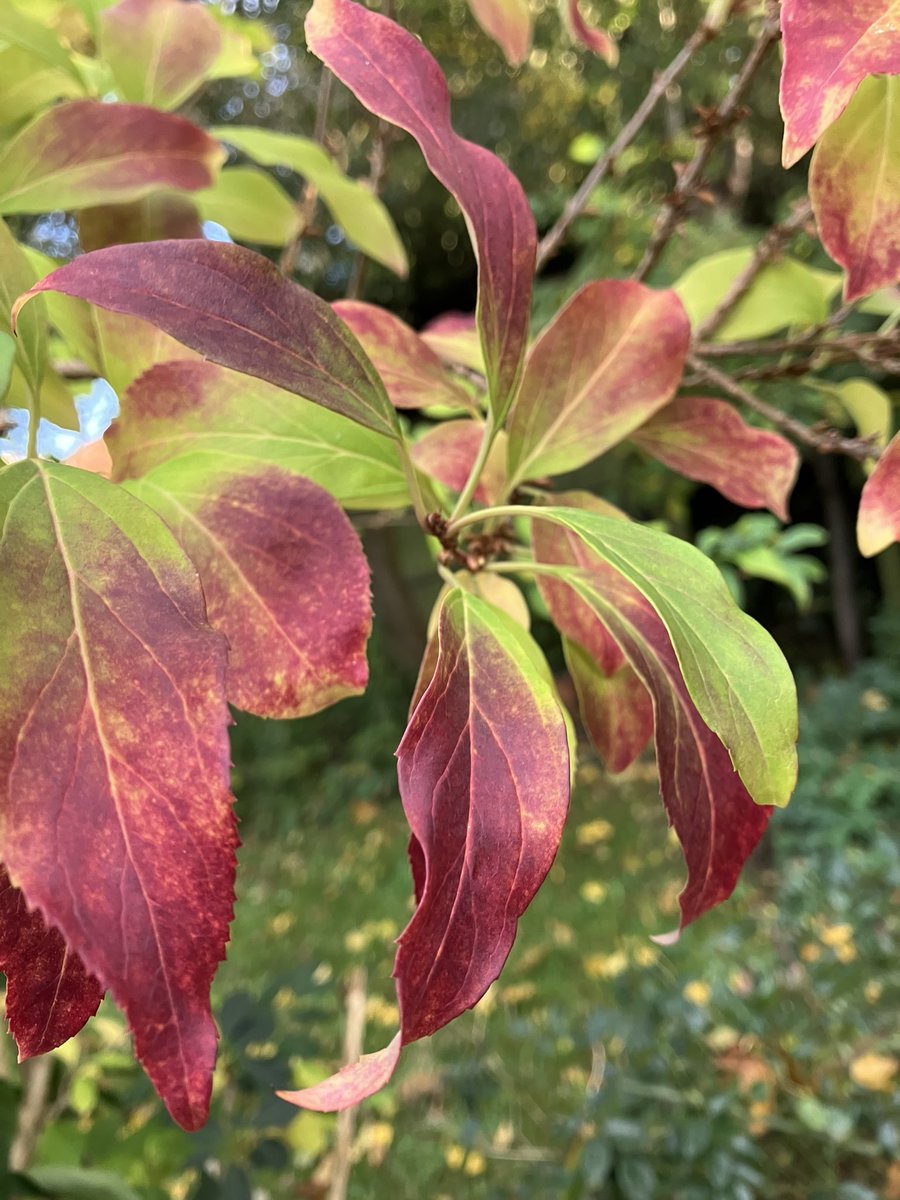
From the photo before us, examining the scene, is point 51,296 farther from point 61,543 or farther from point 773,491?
point 773,491

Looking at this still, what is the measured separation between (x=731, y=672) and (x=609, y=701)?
140mm

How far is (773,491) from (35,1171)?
1.92 ft

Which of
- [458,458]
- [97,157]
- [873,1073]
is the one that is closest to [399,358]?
[458,458]

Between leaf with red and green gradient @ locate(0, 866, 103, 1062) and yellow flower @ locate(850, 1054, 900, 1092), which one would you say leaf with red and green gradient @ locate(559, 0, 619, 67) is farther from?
yellow flower @ locate(850, 1054, 900, 1092)

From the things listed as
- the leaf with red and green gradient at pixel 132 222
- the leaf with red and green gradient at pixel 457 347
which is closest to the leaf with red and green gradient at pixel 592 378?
the leaf with red and green gradient at pixel 457 347

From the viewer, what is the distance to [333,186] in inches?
20.7

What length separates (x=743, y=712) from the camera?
0.23 m

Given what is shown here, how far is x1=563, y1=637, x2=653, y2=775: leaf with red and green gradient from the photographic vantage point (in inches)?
14.3

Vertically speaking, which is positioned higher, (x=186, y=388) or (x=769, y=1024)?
(x=186, y=388)

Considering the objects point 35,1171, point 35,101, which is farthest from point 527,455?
point 35,1171

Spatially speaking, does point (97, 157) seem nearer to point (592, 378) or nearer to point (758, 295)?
point (592, 378)

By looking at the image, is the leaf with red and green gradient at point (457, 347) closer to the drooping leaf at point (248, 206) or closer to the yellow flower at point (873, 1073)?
the drooping leaf at point (248, 206)

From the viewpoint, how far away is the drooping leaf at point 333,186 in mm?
525

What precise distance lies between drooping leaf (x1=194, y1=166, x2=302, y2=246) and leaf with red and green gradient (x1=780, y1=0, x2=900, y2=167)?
40cm
